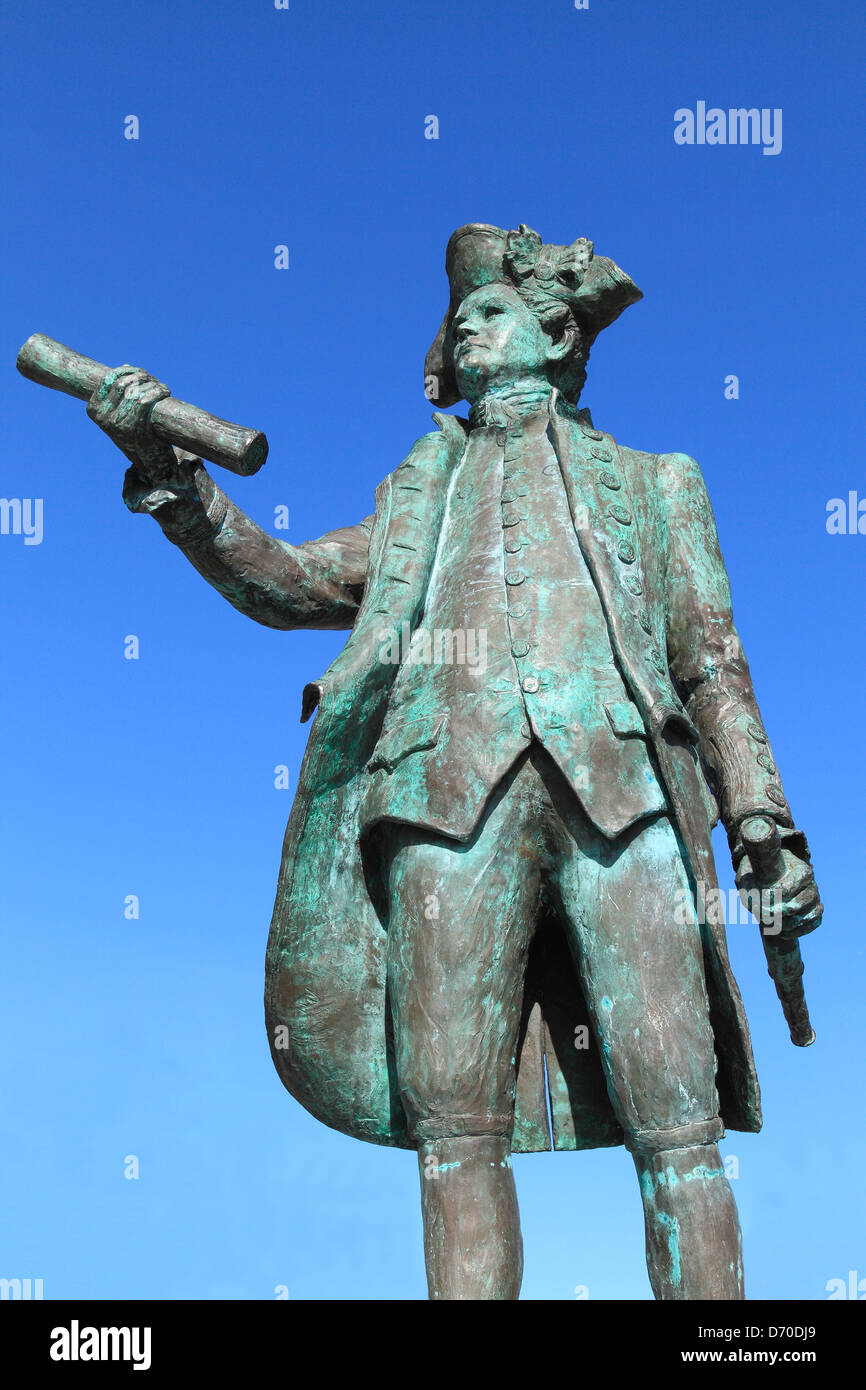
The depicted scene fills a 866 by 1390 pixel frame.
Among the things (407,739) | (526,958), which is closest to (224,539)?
(407,739)

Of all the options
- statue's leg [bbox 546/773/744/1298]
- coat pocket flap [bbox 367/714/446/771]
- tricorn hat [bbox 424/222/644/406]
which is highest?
tricorn hat [bbox 424/222/644/406]

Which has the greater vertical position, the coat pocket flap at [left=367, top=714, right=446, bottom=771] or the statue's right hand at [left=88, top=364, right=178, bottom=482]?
the statue's right hand at [left=88, top=364, right=178, bottom=482]

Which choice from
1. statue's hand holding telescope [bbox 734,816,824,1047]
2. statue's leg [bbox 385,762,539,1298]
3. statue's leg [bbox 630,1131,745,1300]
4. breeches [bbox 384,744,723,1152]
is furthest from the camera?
statue's hand holding telescope [bbox 734,816,824,1047]

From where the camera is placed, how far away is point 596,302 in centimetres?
682

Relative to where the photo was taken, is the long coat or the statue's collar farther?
the statue's collar

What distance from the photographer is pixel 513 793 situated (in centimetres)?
580

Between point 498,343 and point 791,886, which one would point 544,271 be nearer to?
point 498,343

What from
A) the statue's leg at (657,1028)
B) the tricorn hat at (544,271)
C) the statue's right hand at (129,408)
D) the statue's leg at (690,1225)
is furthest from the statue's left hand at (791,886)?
the statue's right hand at (129,408)

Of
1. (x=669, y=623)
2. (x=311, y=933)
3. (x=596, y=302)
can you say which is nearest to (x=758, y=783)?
(x=669, y=623)

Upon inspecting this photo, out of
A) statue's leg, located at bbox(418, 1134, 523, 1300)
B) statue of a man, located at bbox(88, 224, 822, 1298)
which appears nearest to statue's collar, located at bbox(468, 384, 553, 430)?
statue of a man, located at bbox(88, 224, 822, 1298)

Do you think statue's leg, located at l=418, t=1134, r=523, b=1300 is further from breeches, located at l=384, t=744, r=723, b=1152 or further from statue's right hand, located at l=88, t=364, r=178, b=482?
statue's right hand, located at l=88, t=364, r=178, b=482

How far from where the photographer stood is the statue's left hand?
228 inches

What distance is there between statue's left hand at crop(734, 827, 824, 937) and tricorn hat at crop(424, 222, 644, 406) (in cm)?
222
